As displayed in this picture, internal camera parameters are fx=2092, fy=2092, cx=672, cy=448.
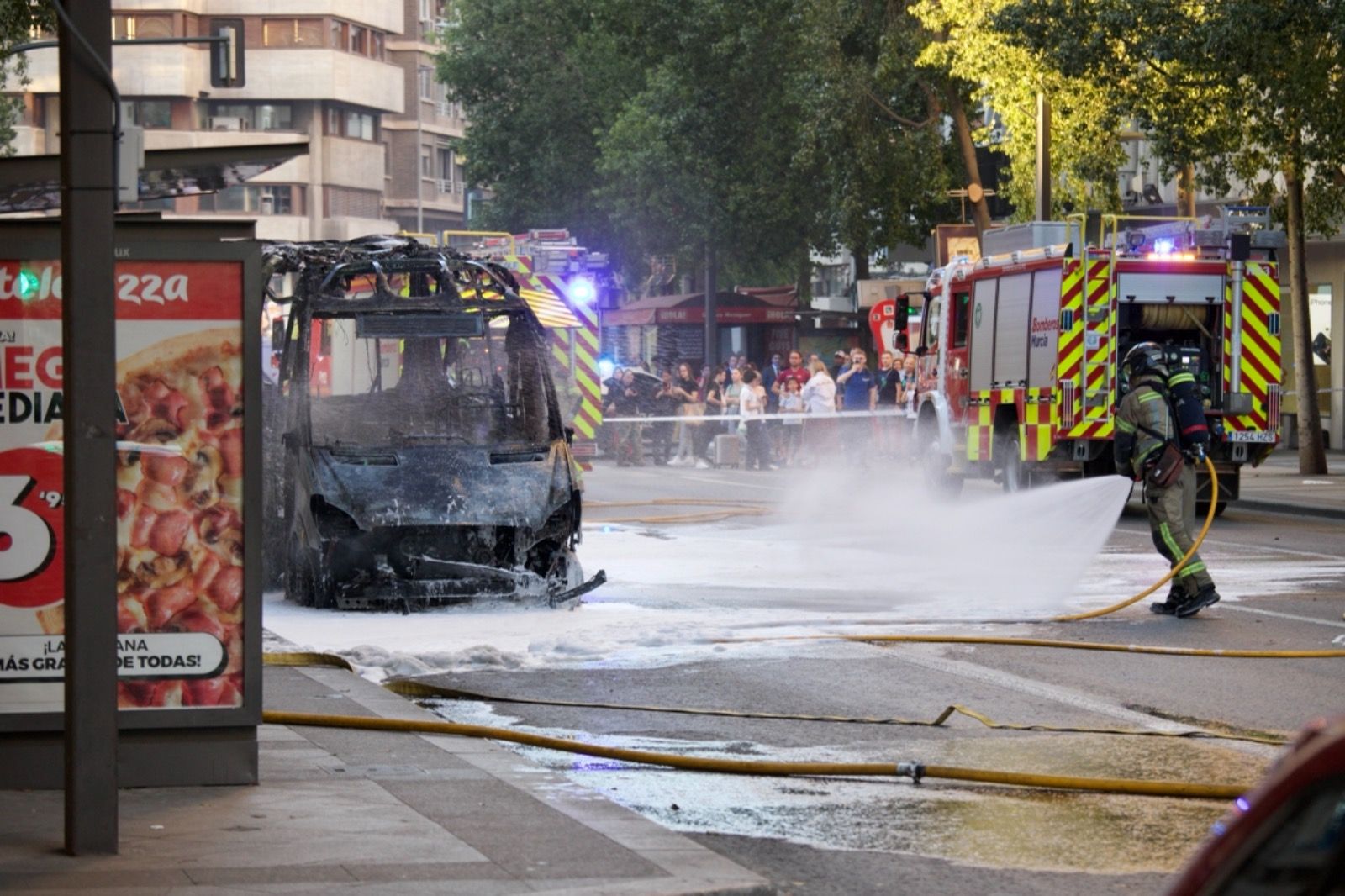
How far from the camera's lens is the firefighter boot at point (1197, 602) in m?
13.4

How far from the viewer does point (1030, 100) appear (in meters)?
29.3

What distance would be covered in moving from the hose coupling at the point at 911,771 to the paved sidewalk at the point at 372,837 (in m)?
1.20

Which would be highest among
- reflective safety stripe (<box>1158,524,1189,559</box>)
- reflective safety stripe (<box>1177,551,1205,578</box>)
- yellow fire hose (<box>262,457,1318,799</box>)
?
reflective safety stripe (<box>1158,524,1189,559</box>)

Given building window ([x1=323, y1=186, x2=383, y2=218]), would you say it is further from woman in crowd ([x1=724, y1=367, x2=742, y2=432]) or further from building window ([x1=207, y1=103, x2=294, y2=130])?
woman in crowd ([x1=724, y1=367, x2=742, y2=432])

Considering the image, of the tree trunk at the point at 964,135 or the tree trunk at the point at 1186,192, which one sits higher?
the tree trunk at the point at 964,135

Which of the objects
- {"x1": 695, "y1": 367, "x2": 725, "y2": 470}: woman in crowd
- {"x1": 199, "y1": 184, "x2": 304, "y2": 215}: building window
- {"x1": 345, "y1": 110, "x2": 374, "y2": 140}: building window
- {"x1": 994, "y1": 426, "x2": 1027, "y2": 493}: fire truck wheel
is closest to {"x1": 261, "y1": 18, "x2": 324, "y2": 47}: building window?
{"x1": 345, "y1": 110, "x2": 374, "y2": 140}: building window

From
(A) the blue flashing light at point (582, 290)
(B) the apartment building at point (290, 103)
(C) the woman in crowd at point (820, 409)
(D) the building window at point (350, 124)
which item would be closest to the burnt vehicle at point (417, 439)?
(A) the blue flashing light at point (582, 290)

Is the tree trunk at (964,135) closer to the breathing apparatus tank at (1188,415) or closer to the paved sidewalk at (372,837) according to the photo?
the breathing apparatus tank at (1188,415)

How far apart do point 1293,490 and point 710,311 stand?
2511 centimetres

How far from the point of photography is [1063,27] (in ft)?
85.3

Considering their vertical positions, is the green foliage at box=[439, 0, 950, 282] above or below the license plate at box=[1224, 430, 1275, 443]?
above

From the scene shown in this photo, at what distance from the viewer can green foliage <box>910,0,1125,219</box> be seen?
28281mm

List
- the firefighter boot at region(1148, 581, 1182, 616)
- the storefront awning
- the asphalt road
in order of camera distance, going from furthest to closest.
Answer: the storefront awning → the firefighter boot at region(1148, 581, 1182, 616) → the asphalt road

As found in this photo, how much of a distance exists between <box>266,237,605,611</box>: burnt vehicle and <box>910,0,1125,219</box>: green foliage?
13756 mm
